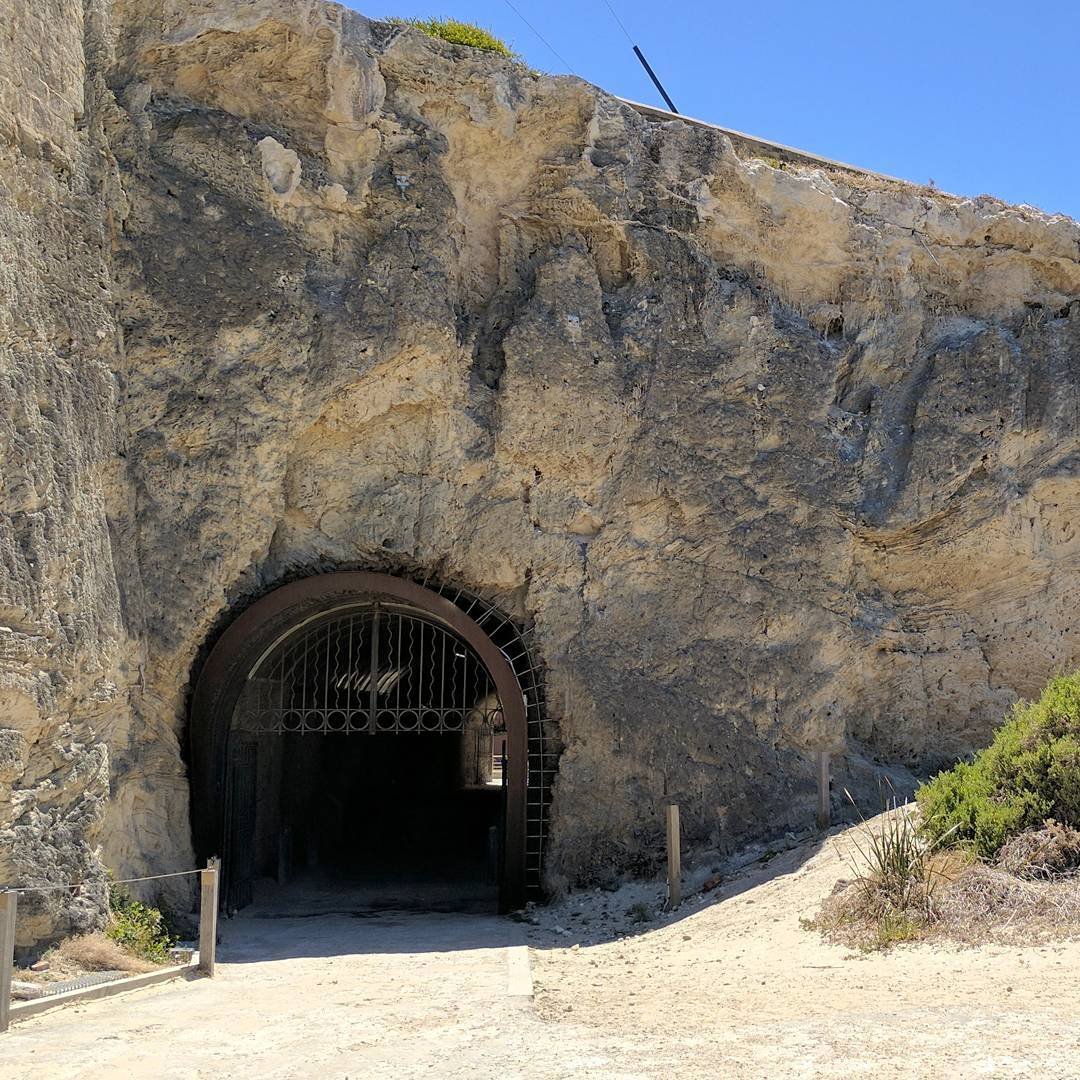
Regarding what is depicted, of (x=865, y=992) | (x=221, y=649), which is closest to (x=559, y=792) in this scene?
(x=221, y=649)

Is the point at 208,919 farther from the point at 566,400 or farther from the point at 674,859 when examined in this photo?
the point at 566,400

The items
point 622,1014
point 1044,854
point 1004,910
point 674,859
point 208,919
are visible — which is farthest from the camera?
point 674,859

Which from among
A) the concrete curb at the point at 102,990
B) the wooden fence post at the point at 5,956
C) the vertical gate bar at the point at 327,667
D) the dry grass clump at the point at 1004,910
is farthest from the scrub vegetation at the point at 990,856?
the vertical gate bar at the point at 327,667

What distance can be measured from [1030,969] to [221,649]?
6776 mm

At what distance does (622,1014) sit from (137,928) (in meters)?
4.03

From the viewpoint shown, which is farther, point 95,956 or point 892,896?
point 95,956

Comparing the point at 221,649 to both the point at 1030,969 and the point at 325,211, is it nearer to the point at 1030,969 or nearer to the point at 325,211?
the point at 325,211

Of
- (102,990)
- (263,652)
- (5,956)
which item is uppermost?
(263,652)

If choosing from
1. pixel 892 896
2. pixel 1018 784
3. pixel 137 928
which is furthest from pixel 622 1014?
pixel 137 928

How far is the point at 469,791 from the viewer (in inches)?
784

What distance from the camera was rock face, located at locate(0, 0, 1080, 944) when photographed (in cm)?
1012

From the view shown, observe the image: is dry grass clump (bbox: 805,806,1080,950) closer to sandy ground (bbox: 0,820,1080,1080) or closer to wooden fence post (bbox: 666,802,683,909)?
sandy ground (bbox: 0,820,1080,1080)

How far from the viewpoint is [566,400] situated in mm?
11438

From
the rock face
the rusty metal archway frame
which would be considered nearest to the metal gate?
the rusty metal archway frame
